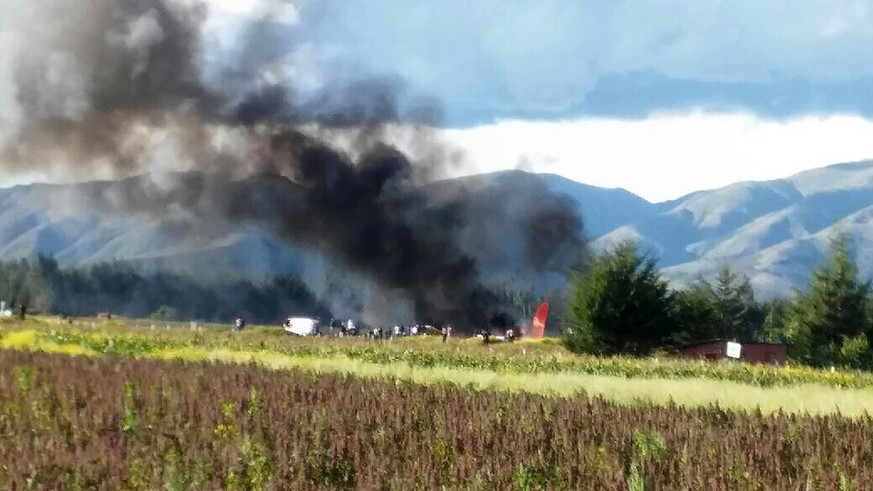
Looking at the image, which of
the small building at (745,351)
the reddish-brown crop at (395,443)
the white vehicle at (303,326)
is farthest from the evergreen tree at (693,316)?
the reddish-brown crop at (395,443)

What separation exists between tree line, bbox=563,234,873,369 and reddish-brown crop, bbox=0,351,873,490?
4246 centimetres

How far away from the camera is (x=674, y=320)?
56062 millimetres

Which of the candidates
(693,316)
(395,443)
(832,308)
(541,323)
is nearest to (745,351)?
(832,308)

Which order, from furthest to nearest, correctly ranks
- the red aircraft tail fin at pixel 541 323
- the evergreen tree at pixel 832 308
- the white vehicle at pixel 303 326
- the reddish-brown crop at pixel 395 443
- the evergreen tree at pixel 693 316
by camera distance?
the white vehicle at pixel 303 326, the red aircraft tail fin at pixel 541 323, the evergreen tree at pixel 832 308, the evergreen tree at pixel 693 316, the reddish-brown crop at pixel 395 443

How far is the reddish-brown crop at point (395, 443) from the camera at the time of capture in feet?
22.8

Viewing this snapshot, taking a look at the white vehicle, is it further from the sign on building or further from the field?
the field

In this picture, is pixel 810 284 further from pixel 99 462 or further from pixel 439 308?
pixel 99 462

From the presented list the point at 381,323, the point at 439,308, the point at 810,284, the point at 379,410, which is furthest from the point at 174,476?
the point at 381,323

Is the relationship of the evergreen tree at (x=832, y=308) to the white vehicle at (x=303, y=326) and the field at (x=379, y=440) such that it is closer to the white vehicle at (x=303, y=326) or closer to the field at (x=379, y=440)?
the white vehicle at (x=303, y=326)

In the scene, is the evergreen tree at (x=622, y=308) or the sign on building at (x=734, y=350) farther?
the evergreen tree at (x=622, y=308)

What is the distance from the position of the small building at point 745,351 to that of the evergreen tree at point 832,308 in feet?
6.56

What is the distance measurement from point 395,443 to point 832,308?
2369 inches

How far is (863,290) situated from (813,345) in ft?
13.5

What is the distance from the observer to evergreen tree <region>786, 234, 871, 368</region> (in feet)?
209
